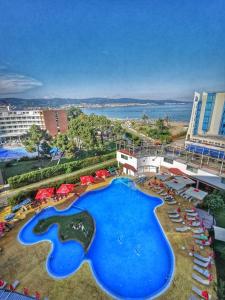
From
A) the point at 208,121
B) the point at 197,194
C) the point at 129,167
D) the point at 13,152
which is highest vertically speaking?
the point at 208,121

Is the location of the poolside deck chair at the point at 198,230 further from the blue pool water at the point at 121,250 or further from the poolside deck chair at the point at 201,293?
the poolside deck chair at the point at 201,293

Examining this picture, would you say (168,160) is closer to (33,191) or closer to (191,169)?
(191,169)

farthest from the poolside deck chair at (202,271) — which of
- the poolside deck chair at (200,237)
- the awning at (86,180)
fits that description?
the awning at (86,180)

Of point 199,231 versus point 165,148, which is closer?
point 199,231

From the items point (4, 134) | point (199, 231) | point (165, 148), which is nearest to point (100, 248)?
point (199, 231)

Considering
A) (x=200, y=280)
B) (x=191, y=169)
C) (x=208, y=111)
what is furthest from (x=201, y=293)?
(x=208, y=111)

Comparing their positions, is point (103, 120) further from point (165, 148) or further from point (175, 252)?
point (175, 252)
